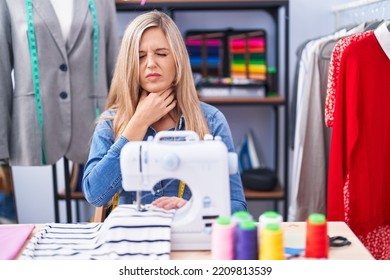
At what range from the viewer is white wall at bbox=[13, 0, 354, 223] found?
250 cm

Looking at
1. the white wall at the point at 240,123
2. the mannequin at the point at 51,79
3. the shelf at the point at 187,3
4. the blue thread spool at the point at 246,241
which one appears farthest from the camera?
the white wall at the point at 240,123

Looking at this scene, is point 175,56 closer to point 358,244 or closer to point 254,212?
point 358,244

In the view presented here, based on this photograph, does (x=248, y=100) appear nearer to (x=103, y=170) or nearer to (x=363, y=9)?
(x=363, y=9)

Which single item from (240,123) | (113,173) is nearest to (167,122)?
(113,173)

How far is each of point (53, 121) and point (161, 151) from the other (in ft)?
3.36

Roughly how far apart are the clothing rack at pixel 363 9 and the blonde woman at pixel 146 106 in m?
0.89

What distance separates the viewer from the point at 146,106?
1263 mm

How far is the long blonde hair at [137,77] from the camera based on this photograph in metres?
1.26

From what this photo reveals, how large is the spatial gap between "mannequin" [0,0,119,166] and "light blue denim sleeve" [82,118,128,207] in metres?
0.66

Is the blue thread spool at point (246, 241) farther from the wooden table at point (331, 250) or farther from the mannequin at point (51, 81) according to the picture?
the mannequin at point (51, 81)

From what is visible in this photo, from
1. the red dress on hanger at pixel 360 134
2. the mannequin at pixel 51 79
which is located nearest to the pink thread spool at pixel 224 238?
the red dress on hanger at pixel 360 134

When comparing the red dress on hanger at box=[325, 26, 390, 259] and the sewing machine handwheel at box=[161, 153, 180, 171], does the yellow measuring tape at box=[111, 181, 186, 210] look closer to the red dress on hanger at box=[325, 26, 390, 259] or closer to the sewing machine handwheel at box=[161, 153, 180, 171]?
the sewing machine handwheel at box=[161, 153, 180, 171]

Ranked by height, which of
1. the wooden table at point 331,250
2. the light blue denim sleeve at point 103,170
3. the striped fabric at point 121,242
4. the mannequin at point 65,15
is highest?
the mannequin at point 65,15

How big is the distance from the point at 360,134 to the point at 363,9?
767mm
